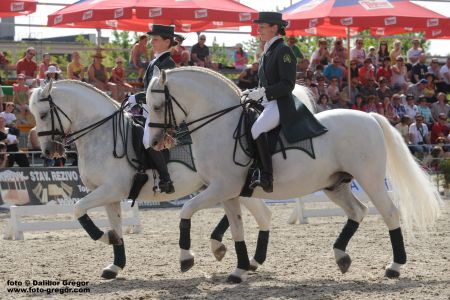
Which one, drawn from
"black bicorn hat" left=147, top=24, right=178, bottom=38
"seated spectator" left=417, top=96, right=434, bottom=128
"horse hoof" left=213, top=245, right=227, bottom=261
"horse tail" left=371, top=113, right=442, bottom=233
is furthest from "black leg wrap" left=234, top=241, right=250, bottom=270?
"seated spectator" left=417, top=96, right=434, bottom=128

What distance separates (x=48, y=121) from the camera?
34.9 feet

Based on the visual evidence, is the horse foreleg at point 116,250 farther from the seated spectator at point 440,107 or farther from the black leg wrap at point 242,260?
the seated spectator at point 440,107

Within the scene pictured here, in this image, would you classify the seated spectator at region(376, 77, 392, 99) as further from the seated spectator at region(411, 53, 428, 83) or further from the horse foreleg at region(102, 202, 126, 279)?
the horse foreleg at region(102, 202, 126, 279)

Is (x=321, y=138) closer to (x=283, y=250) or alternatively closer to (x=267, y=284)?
(x=267, y=284)

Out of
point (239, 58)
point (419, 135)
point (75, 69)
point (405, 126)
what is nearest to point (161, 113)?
point (75, 69)

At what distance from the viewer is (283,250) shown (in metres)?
12.1

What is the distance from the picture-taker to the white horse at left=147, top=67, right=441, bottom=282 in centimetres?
930

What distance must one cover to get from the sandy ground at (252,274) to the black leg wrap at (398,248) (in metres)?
0.18

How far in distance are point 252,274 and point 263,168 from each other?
4.69 feet

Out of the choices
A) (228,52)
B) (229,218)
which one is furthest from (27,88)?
(228,52)

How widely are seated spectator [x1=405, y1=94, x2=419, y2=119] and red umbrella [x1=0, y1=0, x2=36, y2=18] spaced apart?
31.4ft

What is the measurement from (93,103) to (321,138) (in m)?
2.91

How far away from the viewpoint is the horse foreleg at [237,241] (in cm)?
951

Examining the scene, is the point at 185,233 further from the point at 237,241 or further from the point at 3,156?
the point at 3,156
